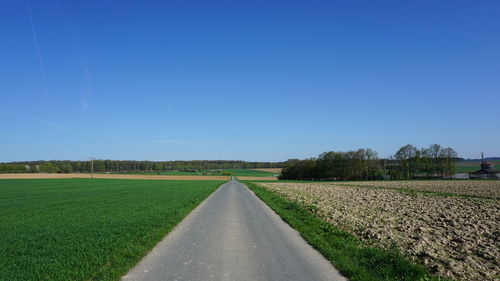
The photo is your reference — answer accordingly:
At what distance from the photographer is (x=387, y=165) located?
10844 cm

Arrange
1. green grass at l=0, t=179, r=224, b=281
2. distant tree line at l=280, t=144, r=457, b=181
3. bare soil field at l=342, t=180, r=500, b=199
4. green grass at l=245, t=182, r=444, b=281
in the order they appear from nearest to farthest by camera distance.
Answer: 1. green grass at l=245, t=182, r=444, b=281
2. green grass at l=0, t=179, r=224, b=281
3. bare soil field at l=342, t=180, r=500, b=199
4. distant tree line at l=280, t=144, r=457, b=181

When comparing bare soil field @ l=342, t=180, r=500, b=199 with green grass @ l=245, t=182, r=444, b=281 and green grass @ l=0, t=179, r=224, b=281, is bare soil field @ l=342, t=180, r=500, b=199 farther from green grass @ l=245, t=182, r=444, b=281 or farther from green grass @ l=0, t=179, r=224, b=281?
green grass @ l=0, t=179, r=224, b=281

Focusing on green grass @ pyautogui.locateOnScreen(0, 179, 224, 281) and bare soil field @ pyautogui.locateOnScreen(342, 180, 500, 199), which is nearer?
green grass @ pyautogui.locateOnScreen(0, 179, 224, 281)

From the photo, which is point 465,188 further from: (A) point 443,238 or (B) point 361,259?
(B) point 361,259

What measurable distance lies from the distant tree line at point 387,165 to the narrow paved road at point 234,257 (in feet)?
332

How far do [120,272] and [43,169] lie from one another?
202 meters

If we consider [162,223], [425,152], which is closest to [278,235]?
[162,223]

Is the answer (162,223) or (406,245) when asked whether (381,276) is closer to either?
(406,245)

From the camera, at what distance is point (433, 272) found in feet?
24.2

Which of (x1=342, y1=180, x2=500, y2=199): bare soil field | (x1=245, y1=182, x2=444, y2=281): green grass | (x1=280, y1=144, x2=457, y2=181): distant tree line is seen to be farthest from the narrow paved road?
(x1=280, y1=144, x2=457, y2=181): distant tree line

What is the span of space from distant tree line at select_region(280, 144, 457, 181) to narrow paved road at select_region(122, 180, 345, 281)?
3986 inches

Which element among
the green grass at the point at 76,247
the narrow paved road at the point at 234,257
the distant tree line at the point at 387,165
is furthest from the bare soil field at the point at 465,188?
the distant tree line at the point at 387,165

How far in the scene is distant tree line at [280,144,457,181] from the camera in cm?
10231

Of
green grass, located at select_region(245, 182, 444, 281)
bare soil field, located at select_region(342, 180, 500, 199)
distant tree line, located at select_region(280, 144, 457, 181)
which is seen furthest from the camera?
distant tree line, located at select_region(280, 144, 457, 181)
